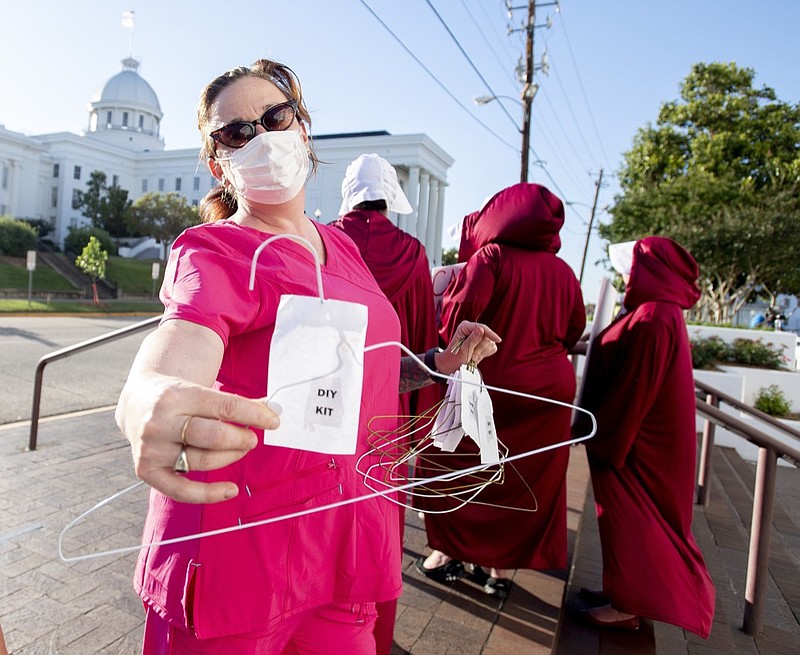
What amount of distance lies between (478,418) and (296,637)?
626 mm

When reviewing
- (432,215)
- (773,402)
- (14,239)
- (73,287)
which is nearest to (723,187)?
(773,402)

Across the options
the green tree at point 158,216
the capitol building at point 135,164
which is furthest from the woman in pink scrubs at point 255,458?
the capitol building at point 135,164

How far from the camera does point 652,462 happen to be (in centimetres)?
275

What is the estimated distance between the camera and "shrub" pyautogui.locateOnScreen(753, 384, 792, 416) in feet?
24.9

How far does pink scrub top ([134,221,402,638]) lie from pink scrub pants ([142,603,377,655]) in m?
0.04

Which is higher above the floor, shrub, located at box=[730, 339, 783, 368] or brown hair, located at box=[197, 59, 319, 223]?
brown hair, located at box=[197, 59, 319, 223]

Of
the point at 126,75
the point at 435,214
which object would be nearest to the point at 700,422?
the point at 435,214

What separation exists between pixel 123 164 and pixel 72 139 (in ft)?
26.2

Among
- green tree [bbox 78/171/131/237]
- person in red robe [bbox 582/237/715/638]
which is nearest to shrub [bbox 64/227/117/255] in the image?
green tree [bbox 78/171/131/237]

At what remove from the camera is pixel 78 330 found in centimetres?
1688

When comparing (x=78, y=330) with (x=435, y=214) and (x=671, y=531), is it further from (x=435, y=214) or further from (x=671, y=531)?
(x=435, y=214)

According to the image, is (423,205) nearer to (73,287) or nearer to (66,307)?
(73,287)

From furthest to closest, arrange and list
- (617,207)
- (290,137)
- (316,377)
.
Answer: (617,207) < (290,137) < (316,377)

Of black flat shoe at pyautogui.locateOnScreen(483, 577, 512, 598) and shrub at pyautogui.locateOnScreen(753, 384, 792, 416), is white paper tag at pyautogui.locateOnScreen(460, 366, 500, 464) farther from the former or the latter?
shrub at pyautogui.locateOnScreen(753, 384, 792, 416)
